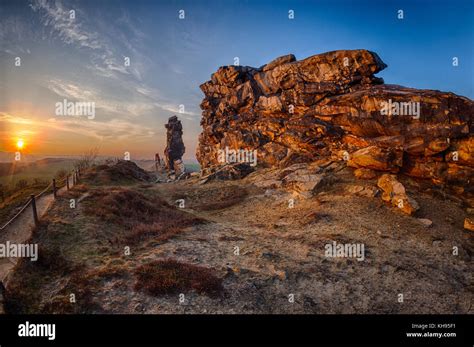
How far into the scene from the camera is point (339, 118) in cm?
3928

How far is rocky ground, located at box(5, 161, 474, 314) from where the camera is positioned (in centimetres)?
1095

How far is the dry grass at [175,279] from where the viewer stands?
1129 centimetres

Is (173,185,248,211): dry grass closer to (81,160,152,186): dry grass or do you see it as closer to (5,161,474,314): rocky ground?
(5,161,474,314): rocky ground

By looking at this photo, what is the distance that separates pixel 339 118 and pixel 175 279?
36334 millimetres

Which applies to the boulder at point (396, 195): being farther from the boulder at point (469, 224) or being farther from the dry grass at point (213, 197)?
the dry grass at point (213, 197)

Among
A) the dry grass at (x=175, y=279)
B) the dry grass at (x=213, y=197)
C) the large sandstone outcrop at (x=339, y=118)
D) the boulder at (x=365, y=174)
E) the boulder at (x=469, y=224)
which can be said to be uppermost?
the large sandstone outcrop at (x=339, y=118)

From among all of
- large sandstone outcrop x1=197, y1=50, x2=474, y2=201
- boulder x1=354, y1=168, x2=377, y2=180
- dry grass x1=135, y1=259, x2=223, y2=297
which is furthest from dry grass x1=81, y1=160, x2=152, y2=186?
boulder x1=354, y1=168, x2=377, y2=180

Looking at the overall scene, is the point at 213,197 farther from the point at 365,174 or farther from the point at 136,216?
the point at 365,174

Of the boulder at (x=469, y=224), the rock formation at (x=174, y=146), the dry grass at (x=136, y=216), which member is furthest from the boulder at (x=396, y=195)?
the rock formation at (x=174, y=146)

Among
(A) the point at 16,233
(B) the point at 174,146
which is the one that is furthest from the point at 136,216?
(B) the point at 174,146

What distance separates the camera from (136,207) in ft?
83.7

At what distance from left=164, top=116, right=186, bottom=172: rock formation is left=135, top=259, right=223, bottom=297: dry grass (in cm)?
9784

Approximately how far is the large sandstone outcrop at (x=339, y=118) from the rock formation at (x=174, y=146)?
33528 mm
